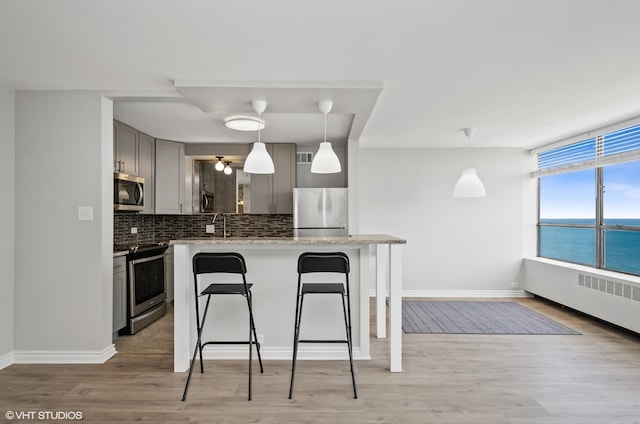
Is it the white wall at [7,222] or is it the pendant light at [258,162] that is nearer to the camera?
the white wall at [7,222]

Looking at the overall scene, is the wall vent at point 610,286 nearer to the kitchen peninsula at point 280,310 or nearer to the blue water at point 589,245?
the kitchen peninsula at point 280,310

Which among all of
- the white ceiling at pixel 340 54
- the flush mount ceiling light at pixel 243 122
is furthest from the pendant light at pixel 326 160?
the flush mount ceiling light at pixel 243 122

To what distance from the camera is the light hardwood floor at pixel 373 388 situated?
6.95 feet

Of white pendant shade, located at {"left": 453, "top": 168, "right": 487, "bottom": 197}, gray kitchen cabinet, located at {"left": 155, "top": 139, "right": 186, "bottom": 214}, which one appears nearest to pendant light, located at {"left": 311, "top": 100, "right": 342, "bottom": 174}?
white pendant shade, located at {"left": 453, "top": 168, "right": 487, "bottom": 197}

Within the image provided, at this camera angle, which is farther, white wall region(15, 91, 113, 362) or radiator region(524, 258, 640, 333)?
radiator region(524, 258, 640, 333)

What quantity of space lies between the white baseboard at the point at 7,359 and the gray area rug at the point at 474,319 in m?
3.59

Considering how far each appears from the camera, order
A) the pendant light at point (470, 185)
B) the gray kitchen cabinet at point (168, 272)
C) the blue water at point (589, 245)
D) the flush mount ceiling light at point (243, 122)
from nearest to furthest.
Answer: the flush mount ceiling light at point (243, 122) < the pendant light at point (470, 185) < the gray kitchen cabinet at point (168, 272) < the blue water at point (589, 245)

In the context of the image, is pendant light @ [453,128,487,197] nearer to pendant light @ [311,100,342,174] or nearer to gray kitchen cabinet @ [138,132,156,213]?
pendant light @ [311,100,342,174]

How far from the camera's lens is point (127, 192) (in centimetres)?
395

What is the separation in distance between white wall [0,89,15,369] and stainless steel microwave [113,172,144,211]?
0.94 m

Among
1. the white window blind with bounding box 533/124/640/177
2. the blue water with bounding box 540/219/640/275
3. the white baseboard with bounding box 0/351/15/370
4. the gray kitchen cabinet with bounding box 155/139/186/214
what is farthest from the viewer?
the blue water with bounding box 540/219/640/275

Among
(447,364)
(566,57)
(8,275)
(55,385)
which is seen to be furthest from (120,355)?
(566,57)

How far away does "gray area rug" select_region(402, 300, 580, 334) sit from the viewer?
12.2 feet

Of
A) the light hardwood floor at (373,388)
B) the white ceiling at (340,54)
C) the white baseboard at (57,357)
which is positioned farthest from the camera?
the white baseboard at (57,357)
